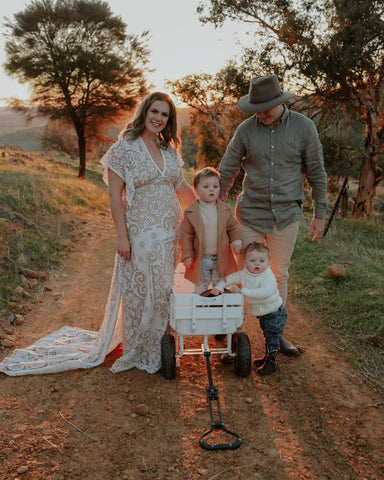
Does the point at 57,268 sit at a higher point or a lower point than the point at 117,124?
lower

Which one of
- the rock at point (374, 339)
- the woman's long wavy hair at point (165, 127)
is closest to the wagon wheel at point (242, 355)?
the rock at point (374, 339)

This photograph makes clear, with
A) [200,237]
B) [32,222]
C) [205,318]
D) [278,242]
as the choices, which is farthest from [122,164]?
[32,222]

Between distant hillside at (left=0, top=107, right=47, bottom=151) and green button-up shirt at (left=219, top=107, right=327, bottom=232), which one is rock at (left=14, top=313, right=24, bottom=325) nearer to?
green button-up shirt at (left=219, top=107, right=327, bottom=232)

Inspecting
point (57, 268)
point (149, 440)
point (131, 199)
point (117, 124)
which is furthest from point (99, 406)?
point (117, 124)

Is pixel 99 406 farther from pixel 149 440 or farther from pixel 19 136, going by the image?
pixel 19 136

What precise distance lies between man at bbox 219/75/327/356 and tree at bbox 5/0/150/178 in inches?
622

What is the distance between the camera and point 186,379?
3.64 meters

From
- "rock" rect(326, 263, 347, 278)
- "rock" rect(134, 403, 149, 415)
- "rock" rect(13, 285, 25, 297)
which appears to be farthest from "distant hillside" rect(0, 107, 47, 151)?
"rock" rect(134, 403, 149, 415)

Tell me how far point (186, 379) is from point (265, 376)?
2.22 ft

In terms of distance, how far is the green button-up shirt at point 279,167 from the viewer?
374 centimetres

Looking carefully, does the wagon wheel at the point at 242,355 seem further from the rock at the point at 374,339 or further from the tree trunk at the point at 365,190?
the tree trunk at the point at 365,190

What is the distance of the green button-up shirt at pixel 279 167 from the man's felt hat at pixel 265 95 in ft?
0.63

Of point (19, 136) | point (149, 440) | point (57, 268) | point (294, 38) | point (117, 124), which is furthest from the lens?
point (19, 136)

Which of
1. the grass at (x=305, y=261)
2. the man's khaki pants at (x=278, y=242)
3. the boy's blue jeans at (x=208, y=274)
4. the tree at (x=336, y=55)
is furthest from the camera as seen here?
the tree at (x=336, y=55)
